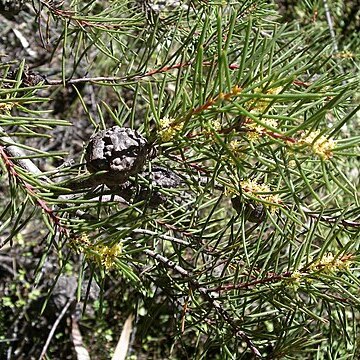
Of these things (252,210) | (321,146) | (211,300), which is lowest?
(211,300)

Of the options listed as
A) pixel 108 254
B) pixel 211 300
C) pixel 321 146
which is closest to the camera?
pixel 321 146

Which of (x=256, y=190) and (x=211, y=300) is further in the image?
(x=211, y=300)

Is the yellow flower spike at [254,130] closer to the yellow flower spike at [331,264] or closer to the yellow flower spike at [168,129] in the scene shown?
the yellow flower spike at [168,129]

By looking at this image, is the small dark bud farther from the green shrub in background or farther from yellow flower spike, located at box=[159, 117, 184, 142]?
yellow flower spike, located at box=[159, 117, 184, 142]

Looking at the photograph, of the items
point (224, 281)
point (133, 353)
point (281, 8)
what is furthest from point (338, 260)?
point (281, 8)

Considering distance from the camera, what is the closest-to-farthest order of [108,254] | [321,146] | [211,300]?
1. [321,146]
2. [108,254]
3. [211,300]

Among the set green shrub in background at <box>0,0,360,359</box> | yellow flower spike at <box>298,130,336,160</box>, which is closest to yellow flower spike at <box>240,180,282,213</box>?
green shrub in background at <box>0,0,360,359</box>

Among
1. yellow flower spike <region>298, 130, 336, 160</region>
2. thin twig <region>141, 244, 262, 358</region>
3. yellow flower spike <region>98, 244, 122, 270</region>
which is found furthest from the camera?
thin twig <region>141, 244, 262, 358</region>

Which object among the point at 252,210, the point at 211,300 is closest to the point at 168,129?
the point at 252,210

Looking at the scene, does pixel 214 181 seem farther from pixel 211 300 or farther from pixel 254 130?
pixel 211 300

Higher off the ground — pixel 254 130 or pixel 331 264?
pixel 254 130
